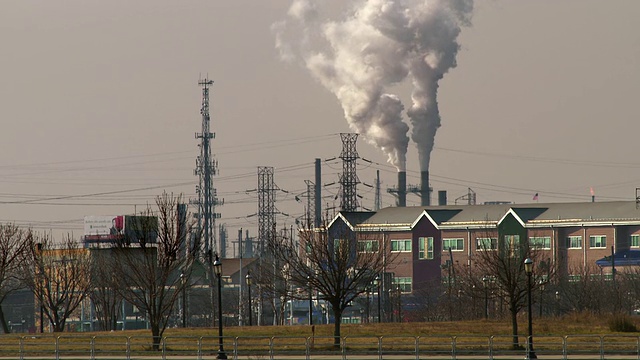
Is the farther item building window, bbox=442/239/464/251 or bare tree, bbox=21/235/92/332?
building window, bbox=442/239/464/251

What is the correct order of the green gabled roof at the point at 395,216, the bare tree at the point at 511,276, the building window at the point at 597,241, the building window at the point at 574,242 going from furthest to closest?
1. the green gabled roof at the point at 395,216
2. the building window at the point at 574,242
3. the building window at the point at 597,241
4. the bare tree at the point at 511,276

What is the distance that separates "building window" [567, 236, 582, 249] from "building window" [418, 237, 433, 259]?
1890 centimetres

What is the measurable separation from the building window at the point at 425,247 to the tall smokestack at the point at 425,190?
78.1 feet

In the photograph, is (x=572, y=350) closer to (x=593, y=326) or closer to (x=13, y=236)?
(x=593, y=326)

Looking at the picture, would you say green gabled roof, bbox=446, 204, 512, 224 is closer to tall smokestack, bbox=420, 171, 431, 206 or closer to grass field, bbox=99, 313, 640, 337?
tall smokestack, bbox=420, 171, 431, 206

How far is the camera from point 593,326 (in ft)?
236

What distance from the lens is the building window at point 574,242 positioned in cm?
15261

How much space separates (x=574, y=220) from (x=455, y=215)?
17813 millimetres

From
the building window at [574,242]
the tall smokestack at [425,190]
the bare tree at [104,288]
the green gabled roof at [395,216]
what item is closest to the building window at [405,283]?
the green gabled roof at [395,216]

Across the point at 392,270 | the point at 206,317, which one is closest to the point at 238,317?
the point at 206,317

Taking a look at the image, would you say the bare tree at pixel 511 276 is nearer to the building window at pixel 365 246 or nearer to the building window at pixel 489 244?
the building window at pixel 489 244

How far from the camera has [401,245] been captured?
167 meters

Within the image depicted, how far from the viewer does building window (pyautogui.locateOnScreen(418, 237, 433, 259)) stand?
16425 cm

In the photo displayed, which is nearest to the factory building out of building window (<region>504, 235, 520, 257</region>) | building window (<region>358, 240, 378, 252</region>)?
building window (<region>504, 235, 520, 257</region>)
